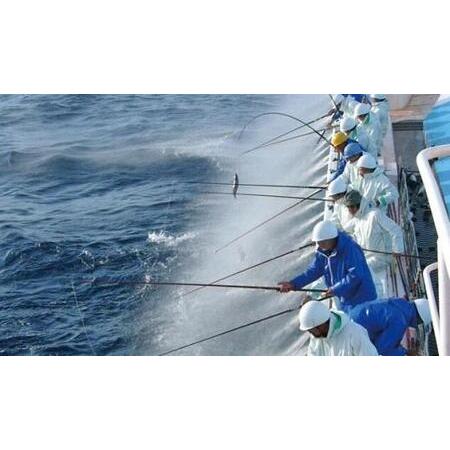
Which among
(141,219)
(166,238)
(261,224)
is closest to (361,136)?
(261,224)

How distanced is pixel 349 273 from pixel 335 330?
666mm

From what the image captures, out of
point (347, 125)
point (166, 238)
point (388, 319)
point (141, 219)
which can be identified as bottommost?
point (166, 238)

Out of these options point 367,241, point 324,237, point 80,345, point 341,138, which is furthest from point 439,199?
point 341,138

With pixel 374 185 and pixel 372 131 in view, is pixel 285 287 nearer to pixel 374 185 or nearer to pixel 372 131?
pixel 374 185

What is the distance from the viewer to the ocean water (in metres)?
4.40

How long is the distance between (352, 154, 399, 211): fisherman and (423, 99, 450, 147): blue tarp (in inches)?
58.4

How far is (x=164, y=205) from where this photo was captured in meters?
5.55

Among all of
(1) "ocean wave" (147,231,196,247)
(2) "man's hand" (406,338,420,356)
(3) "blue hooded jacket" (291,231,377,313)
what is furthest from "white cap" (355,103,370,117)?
(2) "man's hand" (406,338,420,356)

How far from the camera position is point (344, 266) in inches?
141

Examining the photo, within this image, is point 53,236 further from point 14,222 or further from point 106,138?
point 106,138

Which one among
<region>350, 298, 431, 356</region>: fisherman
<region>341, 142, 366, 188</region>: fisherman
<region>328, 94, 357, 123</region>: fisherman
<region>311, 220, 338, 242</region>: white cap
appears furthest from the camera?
<region>328, 94, 357, 123</region>: fisherman

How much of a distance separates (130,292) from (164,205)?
1.08m

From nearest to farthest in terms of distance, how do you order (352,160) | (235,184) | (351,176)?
(352,160)
(351,176)
(235,184)

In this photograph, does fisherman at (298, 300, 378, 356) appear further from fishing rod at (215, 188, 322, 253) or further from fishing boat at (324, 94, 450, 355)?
fishing rod at (215, 188, 322, 253)
